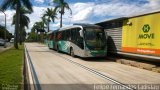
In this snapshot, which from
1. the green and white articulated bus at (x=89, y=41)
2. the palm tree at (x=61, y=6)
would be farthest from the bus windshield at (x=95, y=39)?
the palm tree at (x=61, y=6)

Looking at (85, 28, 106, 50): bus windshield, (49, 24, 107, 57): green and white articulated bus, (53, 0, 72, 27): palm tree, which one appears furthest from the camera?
(53, 0, 72, 27): palm tree

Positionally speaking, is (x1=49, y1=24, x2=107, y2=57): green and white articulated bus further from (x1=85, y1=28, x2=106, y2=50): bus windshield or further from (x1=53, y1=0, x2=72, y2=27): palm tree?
(x1=53, y1=0, x2=72, y2=27): palm tree

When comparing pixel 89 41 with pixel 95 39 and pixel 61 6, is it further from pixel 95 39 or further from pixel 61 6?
pixel 61 6

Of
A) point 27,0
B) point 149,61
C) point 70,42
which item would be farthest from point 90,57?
point 27,0

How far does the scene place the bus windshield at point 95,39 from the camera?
20.5m

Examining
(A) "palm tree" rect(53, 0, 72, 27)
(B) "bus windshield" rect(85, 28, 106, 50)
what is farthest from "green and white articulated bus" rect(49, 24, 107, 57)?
(A) "palm tree" rect(53, 0, 72, 27)

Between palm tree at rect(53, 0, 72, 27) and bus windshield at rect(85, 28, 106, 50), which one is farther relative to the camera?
palm tree at rect(53, 0, 72, 27)

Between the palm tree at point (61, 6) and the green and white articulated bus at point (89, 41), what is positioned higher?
the palm tree at point (61, 6)

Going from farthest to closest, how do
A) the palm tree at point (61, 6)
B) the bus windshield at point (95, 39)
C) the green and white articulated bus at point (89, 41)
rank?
the palm tree at point (61, 6), the bus windshield at point (95, 39), the green and white articulated bus at point (89, 41)

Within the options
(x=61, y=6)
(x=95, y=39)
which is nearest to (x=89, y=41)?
(x=95, y=39)

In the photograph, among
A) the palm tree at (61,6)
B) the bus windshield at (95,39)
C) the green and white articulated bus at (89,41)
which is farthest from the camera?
the palm tree at (61,6)

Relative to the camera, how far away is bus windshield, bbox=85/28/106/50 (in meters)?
20.5

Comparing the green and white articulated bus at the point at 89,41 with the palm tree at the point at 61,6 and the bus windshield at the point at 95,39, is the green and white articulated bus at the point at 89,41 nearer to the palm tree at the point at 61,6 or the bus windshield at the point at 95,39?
the bus windshield at the point at 95,39

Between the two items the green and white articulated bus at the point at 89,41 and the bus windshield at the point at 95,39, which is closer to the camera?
the green and white articulated bus at the point at 89,41
